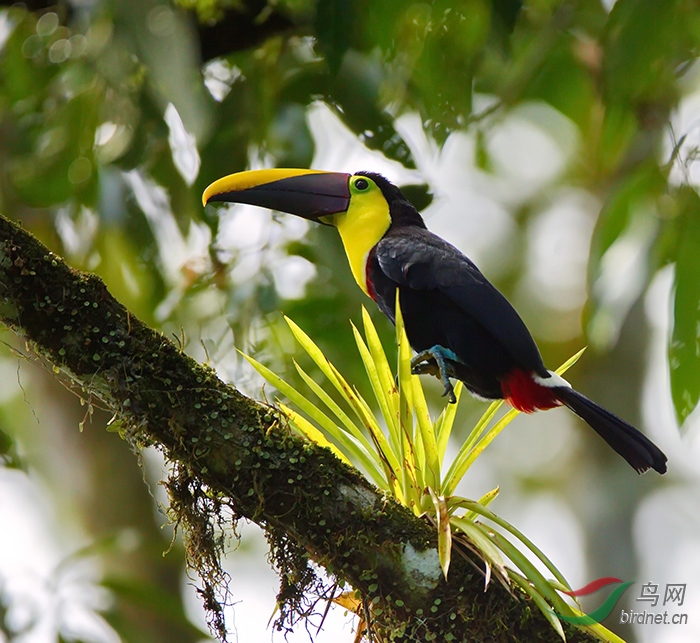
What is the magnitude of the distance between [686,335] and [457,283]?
58cm

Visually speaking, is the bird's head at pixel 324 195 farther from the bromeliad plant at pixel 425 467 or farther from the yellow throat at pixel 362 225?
the bromeliad plant at pixel 425 467

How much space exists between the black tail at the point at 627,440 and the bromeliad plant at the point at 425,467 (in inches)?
9.1

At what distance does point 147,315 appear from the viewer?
12.2ft

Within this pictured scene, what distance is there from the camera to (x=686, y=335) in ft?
7.19

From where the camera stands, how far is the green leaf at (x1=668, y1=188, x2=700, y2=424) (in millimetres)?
2180

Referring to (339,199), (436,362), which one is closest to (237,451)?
(436,362)

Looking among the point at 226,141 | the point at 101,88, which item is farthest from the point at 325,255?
the point at 101,88

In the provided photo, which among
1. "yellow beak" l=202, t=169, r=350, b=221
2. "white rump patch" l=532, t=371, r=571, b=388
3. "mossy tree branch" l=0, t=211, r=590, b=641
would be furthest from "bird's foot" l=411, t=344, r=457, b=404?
"yellow beak" l=202, t=169, r=350, b=221

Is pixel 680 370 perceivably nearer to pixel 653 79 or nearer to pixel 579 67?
pixel 653 79

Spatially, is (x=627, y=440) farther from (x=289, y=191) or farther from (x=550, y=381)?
(x=289, y=191)

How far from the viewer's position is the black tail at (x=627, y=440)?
1991 millimetres

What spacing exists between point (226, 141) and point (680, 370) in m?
2.01

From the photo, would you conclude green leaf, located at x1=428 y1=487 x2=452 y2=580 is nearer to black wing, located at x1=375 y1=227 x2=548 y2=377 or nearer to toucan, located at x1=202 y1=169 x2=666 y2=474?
toucan, located at x1=202 y1=169 x2=666 y2=474

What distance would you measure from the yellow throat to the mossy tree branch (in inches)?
35.6
